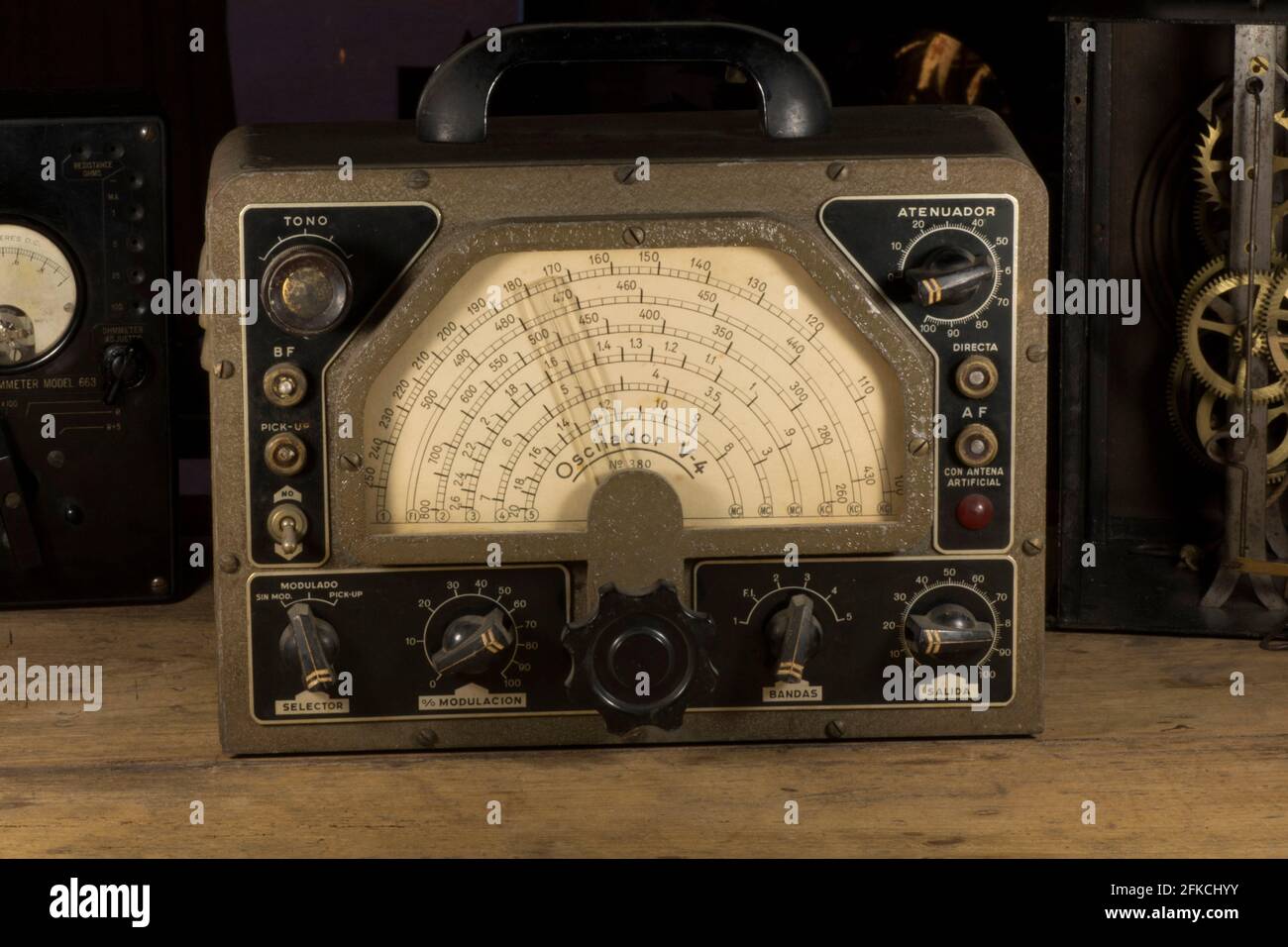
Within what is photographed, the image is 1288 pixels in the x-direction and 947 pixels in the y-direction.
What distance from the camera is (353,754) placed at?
4.32 feet

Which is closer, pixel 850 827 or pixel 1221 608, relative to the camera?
pixel 850 827

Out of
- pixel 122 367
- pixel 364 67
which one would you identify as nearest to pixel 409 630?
pixel 122 367

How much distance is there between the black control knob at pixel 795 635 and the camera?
4.19 ft

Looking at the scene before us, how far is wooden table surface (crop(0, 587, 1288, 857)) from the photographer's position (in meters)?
1.26

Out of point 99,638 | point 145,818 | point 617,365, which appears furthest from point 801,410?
point 99,638

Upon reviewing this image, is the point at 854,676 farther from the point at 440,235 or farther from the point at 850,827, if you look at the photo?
the point at 440,235

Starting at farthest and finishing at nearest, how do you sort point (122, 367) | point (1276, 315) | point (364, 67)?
point (364, 67)
point (122, 367)
point (1276, 315)

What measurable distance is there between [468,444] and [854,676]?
1.14 feet

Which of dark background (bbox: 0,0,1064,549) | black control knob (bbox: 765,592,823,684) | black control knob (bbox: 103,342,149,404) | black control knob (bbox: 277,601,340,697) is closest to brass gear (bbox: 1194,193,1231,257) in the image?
dark background (bbox: 0,0,1064,549)

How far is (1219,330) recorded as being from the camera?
147cm

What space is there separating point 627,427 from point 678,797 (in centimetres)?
28

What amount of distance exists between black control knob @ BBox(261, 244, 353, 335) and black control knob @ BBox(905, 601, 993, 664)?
493 millimetres

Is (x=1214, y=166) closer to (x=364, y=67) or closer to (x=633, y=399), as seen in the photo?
(x=633, y=399)
